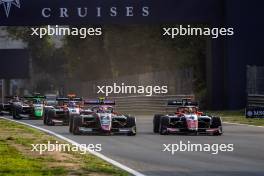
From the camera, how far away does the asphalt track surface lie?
11000mm

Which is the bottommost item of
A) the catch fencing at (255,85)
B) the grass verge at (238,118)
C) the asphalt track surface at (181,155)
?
the asphalt track surface at (181,155)

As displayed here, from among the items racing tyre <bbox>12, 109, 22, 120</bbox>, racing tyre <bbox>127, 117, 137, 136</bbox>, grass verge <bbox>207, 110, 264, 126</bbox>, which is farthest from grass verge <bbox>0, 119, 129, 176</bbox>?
racing tyre <bbox>12, 109, 22, 120</bbox>

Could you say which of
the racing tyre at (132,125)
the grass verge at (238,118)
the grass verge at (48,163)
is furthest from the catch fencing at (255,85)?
the grass verge at (48,163)

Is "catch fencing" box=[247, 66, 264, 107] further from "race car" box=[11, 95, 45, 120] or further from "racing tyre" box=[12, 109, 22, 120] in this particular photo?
"racing tyre" box=[12, 109, 22, 120]

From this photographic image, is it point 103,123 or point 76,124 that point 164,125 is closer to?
point 103,123

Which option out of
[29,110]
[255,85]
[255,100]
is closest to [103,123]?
[29,110]

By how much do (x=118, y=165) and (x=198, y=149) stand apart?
3676 millimetres

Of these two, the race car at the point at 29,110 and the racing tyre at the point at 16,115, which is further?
the racing tyre at the point at 16,115

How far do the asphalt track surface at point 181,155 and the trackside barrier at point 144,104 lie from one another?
1918 cm

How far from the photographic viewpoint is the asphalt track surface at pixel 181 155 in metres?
11.0

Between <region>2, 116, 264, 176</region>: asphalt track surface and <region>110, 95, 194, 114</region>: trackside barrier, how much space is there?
19183 mm

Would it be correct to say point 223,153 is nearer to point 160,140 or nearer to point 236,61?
point 160,140

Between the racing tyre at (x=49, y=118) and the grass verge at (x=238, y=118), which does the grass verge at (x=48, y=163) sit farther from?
the grass verge at (x=238, y=118)

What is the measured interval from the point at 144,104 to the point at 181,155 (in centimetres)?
2711
